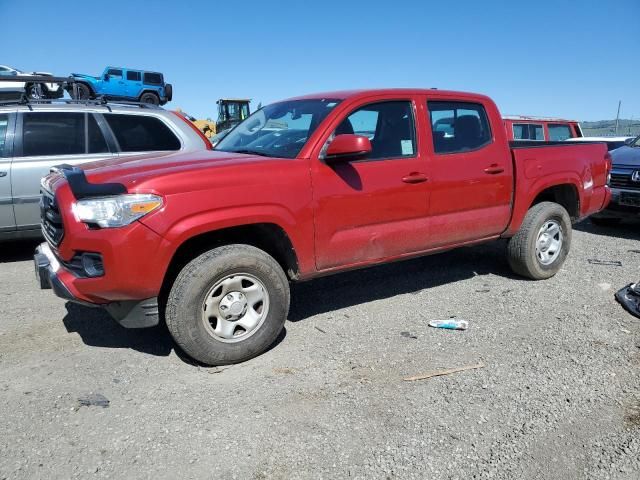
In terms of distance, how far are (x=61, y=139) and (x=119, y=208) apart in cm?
353

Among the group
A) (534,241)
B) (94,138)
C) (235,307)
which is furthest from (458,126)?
(94,138)

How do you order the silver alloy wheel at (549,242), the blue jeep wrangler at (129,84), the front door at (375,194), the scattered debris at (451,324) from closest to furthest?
the front door at (375,194), the scattered debris at (451,324), the silver alloy wheel at (549,242), the blue jeep wrangler at (129,84)

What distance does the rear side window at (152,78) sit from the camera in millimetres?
27453

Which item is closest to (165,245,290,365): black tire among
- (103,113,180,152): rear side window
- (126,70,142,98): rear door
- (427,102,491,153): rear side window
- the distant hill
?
(427,102,491,153): rear side window

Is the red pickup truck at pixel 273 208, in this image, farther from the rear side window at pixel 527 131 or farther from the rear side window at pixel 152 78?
the rear side window at pixel 152 78

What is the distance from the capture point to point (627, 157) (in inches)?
302

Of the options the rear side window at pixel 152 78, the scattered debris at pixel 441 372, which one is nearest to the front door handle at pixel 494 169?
the scattered debris at pixel 441 372

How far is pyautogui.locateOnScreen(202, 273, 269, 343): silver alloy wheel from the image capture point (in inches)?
129

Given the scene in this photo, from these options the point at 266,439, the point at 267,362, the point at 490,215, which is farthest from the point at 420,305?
the point at 266,439

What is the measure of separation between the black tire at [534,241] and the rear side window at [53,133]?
5.09 meters

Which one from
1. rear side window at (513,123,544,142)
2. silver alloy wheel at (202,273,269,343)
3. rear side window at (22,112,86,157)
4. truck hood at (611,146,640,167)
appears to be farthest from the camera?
rear side window at (513,123,544,142)

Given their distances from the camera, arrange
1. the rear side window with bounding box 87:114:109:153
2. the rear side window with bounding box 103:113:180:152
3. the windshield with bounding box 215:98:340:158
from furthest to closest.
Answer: the rear side window with bounding box 103:113:180:152, the rear side window with bounding box 87:114:109:153, the windshield with bounding box 215:98:340:158

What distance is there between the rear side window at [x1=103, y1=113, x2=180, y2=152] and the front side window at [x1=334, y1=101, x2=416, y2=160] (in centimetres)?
293

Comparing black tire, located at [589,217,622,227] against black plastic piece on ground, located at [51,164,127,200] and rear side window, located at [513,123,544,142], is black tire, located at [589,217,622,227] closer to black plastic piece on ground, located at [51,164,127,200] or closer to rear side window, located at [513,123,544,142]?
rear side window, located at [513,123,544,142]
